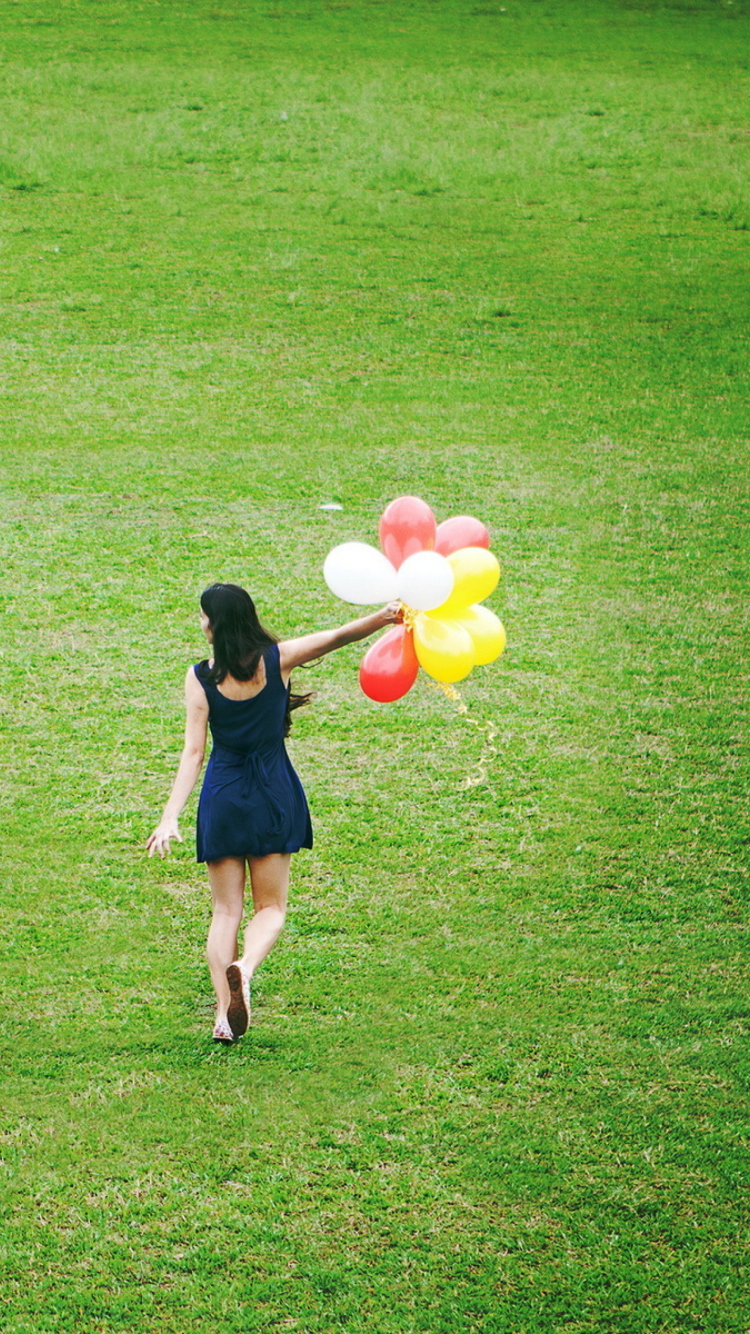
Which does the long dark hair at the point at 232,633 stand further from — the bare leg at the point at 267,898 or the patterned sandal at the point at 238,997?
the patterned sandal at the point at 238,997

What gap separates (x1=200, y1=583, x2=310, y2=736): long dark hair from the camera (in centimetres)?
454

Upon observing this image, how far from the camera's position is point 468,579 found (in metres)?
4.77

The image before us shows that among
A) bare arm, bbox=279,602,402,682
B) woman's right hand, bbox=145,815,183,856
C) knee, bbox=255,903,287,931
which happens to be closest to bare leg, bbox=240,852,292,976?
knee, bbox=255,903,287,931

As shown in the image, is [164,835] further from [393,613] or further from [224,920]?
[393,613]

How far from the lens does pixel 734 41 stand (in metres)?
23.5

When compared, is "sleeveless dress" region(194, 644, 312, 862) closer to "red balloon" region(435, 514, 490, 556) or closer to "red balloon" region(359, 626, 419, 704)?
"red balloon" region(359, 626, 419, 704)

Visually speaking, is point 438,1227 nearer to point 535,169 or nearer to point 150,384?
point 150,384

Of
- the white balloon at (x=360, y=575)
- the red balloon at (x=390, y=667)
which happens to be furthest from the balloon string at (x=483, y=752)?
the white balloon at (x=360, y=575)

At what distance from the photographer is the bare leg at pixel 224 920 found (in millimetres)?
4746

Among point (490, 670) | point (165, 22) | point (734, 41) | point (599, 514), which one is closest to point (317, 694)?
point (490, 670)

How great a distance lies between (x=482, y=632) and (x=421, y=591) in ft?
1.22

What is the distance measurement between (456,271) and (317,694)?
9.48 metres

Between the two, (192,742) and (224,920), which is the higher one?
(192,742)

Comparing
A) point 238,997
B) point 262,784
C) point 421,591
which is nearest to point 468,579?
point 421,591
